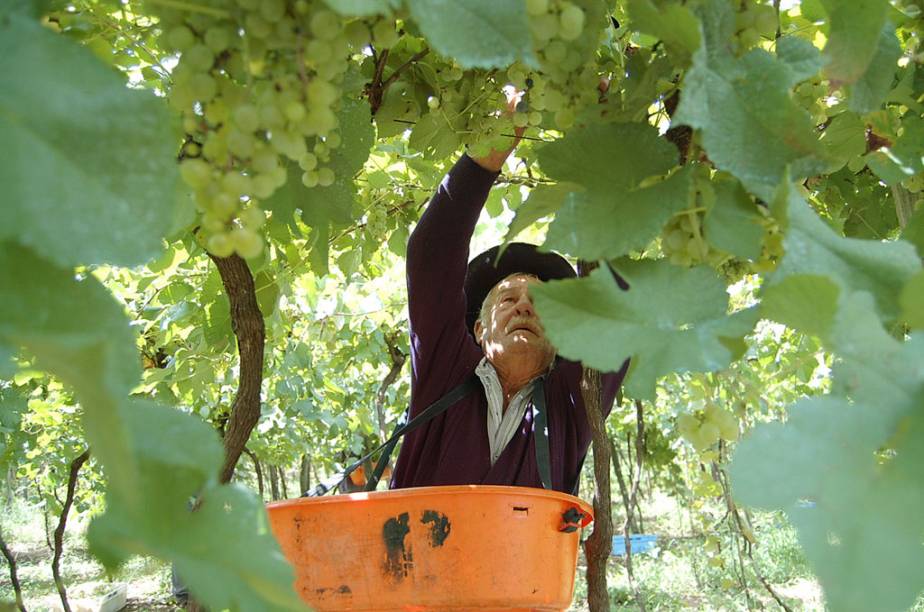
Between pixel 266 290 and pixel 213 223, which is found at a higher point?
pixel 266 290

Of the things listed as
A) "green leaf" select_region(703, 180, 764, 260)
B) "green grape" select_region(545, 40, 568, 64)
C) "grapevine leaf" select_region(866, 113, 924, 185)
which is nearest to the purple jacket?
"grapevine leaf" select_region(866, 113, 924, 185)

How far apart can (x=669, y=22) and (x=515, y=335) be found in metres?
1.71

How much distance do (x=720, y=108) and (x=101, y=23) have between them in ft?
2.47

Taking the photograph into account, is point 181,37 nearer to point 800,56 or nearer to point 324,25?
point 324,25

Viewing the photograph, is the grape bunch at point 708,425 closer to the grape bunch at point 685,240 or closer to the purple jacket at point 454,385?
the grape bunch at point 685,240

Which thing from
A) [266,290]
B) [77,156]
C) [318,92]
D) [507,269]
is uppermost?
[507,269]

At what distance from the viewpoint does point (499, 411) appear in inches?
86.7

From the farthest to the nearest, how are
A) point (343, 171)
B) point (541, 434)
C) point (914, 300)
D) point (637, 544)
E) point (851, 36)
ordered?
point (637, 544), point (541, 434), point (343, 171), point (851, 36), point (914, 300)

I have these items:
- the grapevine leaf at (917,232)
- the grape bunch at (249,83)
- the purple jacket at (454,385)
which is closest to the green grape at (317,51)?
the grape bunch at (249,83)

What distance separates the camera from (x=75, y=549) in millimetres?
13773

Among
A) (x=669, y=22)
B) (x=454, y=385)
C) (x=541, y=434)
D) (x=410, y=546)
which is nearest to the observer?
(x=669, y=22)

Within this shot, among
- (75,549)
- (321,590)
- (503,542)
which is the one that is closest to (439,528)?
(503,542)

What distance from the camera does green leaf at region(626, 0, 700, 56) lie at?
0.62m

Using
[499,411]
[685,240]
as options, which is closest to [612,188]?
[685,240]
